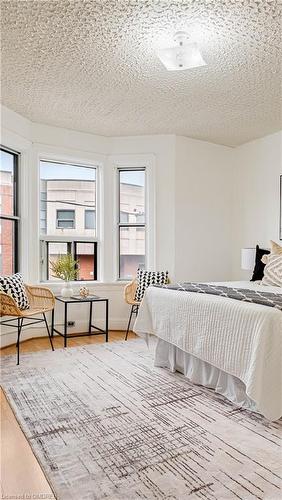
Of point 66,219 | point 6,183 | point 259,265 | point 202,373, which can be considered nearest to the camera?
point 202,373

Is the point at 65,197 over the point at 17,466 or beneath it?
over

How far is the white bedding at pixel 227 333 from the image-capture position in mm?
2178

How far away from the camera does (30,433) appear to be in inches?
85.7

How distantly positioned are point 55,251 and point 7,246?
0.65m

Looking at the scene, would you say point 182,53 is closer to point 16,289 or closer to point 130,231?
point 16,289

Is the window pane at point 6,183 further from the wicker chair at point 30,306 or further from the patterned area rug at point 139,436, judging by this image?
the patterned area rug at point 139,436

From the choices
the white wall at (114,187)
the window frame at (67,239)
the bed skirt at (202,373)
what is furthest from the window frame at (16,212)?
the bed skirt at (202,373)

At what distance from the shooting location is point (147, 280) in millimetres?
4586

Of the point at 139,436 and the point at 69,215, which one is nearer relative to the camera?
the point at 139,436

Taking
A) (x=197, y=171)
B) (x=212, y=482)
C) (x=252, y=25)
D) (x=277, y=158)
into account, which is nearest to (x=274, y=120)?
(x=277, y=158)

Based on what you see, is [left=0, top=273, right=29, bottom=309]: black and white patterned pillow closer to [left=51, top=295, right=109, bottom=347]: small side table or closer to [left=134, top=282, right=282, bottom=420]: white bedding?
[left=51, top=295, right=109, bottom=347]: small side table

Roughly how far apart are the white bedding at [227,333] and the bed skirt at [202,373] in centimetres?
15

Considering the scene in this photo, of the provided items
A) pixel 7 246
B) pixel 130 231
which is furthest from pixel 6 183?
pixel 130 231

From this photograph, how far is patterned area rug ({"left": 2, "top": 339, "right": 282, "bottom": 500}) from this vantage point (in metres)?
1.69
